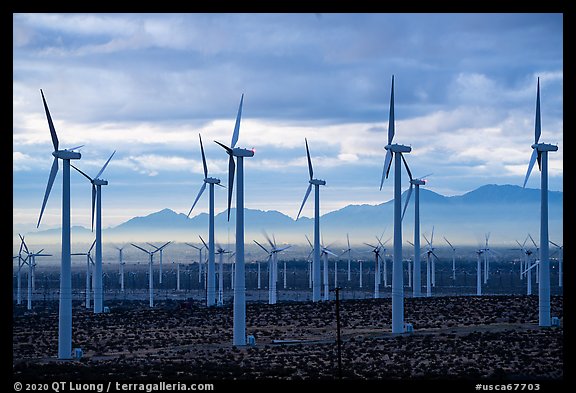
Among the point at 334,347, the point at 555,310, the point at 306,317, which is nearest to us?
the point at 334,347

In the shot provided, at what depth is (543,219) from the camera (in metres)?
65.6

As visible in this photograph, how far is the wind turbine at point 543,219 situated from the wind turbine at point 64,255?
33.7 metres

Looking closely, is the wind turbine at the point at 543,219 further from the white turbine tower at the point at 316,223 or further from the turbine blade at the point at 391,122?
the white turbine tower at the point at 316,223

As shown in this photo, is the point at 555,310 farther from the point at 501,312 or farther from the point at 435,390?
the point at 435,390

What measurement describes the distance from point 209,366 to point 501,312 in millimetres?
40177

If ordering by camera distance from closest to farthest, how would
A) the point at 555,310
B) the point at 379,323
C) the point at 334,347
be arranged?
the point at 334,347 → the point at 379,323 → the point at 555,310

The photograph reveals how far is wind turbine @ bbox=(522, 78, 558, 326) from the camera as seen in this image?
65.8 meters

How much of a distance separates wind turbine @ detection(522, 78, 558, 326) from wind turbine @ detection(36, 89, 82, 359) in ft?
111

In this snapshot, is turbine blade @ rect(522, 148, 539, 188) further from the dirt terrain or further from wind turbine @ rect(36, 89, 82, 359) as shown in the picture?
wind turbine @ rect(36, 89, 82, 359)

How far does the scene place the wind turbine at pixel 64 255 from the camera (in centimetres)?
5859

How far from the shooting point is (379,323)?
263 feet
